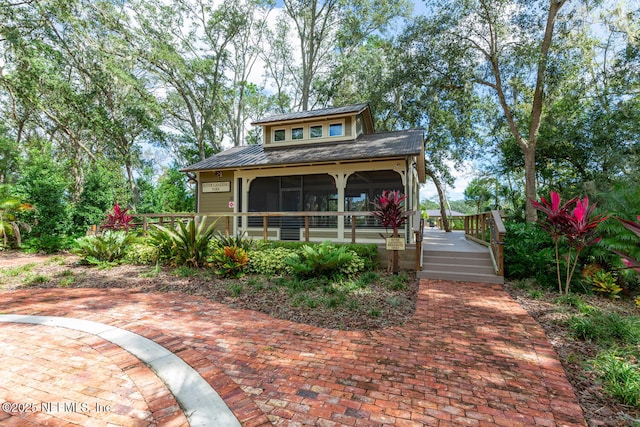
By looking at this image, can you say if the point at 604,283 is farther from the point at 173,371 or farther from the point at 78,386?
the point at 78,386

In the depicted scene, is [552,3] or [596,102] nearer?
[552,3]

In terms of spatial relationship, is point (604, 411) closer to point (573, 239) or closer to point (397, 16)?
point (573, 239)

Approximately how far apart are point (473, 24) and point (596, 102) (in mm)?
8220

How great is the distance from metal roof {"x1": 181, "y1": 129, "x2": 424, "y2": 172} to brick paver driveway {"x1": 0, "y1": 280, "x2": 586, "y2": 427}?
5.80 metres

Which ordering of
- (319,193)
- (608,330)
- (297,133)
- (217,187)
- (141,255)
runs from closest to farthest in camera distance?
(608,330) < (141,255) < (217,187) < (297,133) < (319,193)

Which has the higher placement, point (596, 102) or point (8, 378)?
point (596, 102)

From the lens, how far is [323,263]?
6.29 m

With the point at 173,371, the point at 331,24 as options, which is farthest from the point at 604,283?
the point at 331,24

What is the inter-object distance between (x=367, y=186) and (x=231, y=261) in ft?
25.3

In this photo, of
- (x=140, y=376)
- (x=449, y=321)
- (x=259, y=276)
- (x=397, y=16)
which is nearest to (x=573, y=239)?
(x=449, y=321)

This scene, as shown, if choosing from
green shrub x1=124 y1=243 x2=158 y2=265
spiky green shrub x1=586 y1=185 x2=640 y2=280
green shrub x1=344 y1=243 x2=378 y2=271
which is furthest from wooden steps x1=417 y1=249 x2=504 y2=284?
green shrub x1=124 y1=243 x2=158 y2=265

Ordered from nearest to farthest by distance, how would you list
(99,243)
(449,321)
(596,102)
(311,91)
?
(449,321) < (99,243) < (596,102) < (311,91)

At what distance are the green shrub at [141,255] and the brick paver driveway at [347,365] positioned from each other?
3.37 m

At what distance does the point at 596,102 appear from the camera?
14.4 metres
